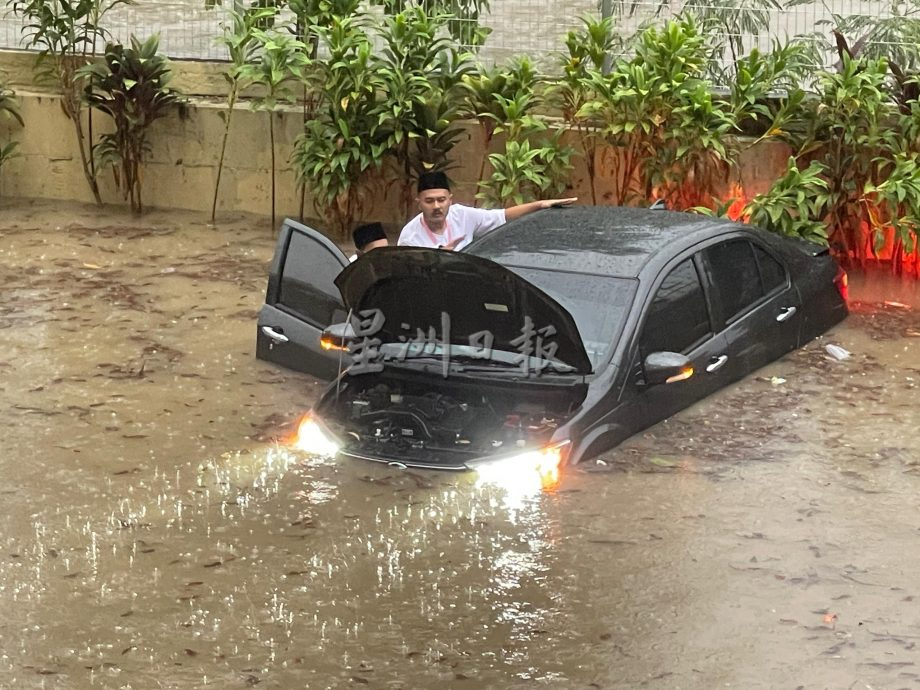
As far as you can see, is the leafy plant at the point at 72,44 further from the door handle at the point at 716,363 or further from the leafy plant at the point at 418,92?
the door handle at the point at 716,363

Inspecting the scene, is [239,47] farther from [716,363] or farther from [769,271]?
[716,363]

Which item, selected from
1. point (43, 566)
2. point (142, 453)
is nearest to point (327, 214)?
point (142, 453)

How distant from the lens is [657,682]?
5.43 metres

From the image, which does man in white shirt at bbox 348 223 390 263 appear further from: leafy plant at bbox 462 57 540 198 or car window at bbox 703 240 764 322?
leafy plant at bbox 462 57 540 198

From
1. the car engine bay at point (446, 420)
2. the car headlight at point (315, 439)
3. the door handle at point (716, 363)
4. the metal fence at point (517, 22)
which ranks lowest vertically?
the car headlight at point (315, 439)

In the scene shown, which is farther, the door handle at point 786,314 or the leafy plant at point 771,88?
the leafy plant at point 771,88

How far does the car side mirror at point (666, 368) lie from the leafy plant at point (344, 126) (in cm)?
588

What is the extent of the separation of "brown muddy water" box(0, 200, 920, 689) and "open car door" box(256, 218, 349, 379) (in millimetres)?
275

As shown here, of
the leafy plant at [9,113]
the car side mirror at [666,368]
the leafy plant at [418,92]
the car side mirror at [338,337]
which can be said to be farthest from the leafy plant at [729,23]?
the leafy plant at [9,113]

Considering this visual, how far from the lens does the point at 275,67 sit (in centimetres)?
1327

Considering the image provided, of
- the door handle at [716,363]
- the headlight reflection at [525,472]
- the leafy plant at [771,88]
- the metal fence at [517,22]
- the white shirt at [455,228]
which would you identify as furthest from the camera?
the metal fence at [517,22]

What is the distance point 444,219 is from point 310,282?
4.09 feet

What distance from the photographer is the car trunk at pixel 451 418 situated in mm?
7215

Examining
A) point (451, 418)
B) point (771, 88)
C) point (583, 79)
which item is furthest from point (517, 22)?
point (451, 418)
